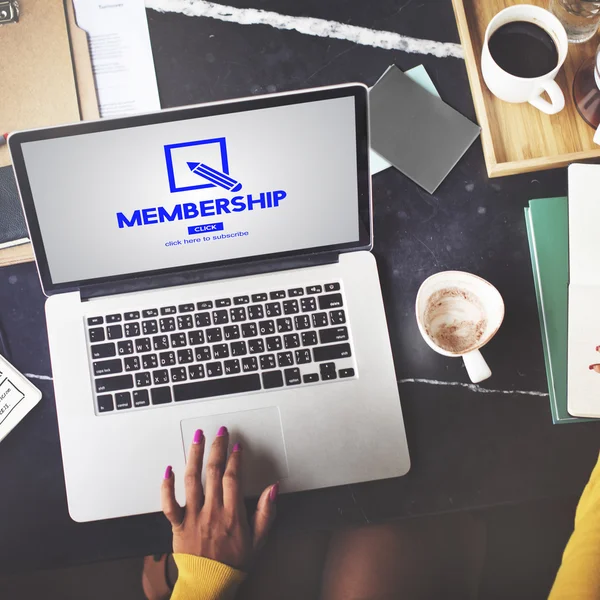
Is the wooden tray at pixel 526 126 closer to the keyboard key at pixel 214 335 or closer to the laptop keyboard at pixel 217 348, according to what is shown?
the laptop keyboard at pixel 217 348

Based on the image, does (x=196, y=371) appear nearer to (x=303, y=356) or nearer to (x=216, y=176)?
(x=303, y=356)

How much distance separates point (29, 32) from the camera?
2.62ft

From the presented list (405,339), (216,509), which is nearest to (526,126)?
(405,339)

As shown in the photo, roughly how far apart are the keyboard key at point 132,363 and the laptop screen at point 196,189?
0.11 meters

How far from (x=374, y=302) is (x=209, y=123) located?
0.30 meters

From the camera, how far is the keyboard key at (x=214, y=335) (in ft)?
2.43

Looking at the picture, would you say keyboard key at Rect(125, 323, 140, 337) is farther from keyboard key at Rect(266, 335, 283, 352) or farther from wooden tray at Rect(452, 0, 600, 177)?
wooden tray at Rect(452, 0, 600, 177)

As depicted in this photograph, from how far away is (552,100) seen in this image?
2.37ft

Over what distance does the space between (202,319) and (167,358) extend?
0.07m

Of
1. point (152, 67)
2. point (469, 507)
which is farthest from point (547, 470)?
point (152, 67)

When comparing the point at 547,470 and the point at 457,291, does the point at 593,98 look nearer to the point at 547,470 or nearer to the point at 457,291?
the point at 457,291

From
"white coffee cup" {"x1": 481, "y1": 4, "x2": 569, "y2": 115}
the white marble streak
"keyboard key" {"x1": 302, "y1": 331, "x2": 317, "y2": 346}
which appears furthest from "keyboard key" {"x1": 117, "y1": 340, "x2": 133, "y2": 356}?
"white coffee cup" {"x1": 481, "y1": 4, "x2": 569, "y2": 115}

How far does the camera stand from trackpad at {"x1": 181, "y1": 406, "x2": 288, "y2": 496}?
0.73 m

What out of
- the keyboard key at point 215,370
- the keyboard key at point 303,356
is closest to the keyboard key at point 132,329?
the keyboard key at point 215,370
